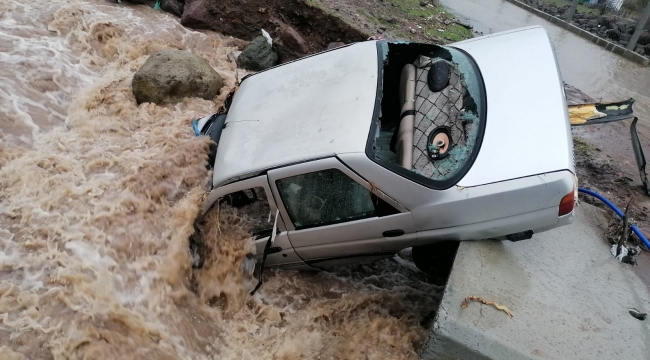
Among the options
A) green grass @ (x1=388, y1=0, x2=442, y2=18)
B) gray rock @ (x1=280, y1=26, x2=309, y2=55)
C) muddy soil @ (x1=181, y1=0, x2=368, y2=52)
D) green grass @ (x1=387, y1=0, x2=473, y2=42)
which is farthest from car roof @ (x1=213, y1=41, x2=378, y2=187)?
green grass @ (x1=388, y1=0, x2=442, y2=18)

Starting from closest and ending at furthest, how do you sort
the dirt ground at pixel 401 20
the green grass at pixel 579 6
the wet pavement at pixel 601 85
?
the wet pavement at pixel 601 85
the dirt ground at pixel 401 20
the green grass at pixel 579 6

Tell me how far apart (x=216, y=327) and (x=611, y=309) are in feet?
10.8

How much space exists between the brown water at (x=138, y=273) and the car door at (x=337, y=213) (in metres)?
0.69

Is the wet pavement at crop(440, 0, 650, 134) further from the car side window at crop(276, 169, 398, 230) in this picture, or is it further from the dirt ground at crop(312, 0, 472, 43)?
the car side window at crop(276, 169, 398, 230)

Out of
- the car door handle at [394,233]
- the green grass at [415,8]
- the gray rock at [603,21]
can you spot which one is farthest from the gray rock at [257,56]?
the gray rock at [603,21]

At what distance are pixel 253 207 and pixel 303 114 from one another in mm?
960

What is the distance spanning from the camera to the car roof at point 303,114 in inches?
141

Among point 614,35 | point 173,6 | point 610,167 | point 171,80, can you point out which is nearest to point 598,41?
point 614,35

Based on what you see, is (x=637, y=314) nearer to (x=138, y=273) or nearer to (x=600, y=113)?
(x=600, y=113)

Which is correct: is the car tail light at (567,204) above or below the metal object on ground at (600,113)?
above

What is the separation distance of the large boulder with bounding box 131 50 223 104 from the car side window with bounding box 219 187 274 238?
311 cm

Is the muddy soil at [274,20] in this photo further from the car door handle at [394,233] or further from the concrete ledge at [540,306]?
the concrete ledge at [540,306]

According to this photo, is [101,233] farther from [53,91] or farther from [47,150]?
[53,91]

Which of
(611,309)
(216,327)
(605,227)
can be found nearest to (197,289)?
(216,327)
